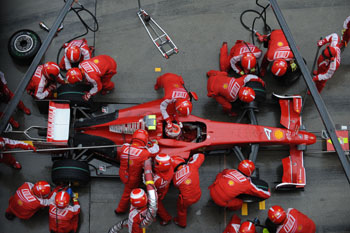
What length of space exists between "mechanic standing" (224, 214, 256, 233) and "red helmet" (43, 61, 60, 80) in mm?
4271

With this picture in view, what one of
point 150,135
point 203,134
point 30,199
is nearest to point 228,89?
point 203,134

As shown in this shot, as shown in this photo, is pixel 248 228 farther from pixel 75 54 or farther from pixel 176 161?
pixel 75 54

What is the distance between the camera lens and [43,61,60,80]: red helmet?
632 centimetres

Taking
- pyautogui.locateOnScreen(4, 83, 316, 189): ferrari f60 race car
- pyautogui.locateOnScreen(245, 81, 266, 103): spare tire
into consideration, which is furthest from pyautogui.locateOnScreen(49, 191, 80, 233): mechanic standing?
pyautogui.locateOnScreen(245, 81, 266, 103): spare tire

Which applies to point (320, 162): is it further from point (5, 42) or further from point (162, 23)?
point (5, 42)

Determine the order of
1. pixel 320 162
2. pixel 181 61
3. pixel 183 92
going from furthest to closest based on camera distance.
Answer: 1. pixel 181 61
2. pixel 320 162
3. pixel 183 92

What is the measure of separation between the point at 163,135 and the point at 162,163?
41.6 inches

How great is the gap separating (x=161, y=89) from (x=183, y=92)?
4.13 feet

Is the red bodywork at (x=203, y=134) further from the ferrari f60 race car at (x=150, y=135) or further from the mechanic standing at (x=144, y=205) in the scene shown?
the mechanic standing at (x=144, y=205)

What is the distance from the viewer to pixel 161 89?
746 centimetres

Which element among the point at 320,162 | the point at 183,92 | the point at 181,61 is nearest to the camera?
the point at 183,92

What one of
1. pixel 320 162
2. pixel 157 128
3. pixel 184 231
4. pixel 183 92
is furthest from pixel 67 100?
pixel 320 162

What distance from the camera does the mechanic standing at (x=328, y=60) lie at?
21.6ft

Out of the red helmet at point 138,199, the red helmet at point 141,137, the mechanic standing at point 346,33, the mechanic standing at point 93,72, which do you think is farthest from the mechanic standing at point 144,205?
the mechanic standing at point 346,33
